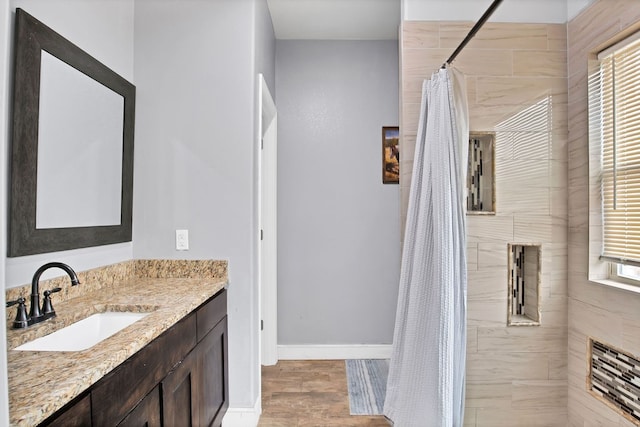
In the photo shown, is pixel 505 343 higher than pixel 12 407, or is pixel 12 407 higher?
pixel 12 407

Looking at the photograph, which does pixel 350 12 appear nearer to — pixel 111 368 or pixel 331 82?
pixel 331 82

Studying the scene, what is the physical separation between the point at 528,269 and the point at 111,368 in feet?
7.19

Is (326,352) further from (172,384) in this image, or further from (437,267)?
(172,384)

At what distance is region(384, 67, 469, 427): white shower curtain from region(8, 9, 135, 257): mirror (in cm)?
160

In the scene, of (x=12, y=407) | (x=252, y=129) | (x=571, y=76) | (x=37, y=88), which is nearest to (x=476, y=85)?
(x=571, y=76)

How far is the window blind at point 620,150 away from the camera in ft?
5.93

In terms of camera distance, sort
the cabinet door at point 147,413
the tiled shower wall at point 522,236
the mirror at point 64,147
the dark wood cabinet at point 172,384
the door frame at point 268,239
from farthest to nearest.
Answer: the door frame at point 268,239 → the tiled shower wall at point 522,236 → the mirror at point 64,147 → the cabinet door at point 147,413 → the dark wood cabinet at point 172,384

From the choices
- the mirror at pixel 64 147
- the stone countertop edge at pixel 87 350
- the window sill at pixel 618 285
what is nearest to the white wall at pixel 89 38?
Answer: the mirror at pixel 64 147

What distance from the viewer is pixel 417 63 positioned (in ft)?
7.50

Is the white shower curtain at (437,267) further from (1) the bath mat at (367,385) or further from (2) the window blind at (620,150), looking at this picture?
(2) the window blind at (620,150)

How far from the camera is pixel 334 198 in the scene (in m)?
3.41

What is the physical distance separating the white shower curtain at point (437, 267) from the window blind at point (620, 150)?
0.69m

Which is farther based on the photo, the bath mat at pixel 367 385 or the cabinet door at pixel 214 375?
the bath mat at pixel 367 385

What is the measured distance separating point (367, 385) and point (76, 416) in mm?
2298
